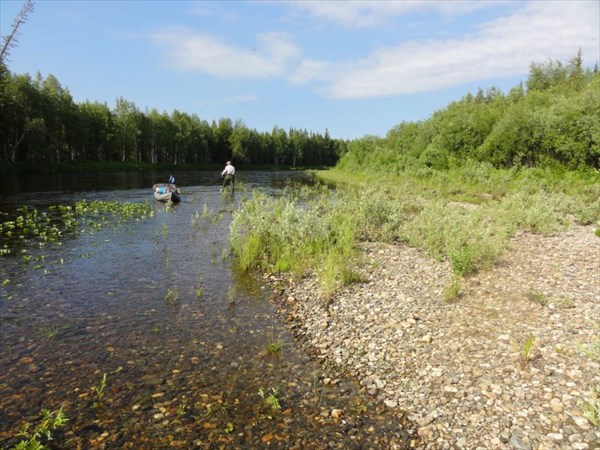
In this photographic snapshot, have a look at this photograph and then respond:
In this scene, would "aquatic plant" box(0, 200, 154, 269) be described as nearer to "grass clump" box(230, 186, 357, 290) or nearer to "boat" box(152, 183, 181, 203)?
"boat" box(152, 183, 181, 203)

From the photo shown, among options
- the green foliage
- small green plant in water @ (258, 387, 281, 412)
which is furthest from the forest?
small green plant in water @ (258, 387, 281, 412)

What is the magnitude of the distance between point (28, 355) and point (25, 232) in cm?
1620

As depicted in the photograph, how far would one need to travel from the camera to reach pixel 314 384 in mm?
8789

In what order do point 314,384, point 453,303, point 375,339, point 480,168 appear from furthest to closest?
point 480,168 < point 453,303 < point 375,339 < point 314,384

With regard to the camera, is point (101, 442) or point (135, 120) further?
point (135, 120)

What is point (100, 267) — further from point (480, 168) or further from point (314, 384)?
point (480, 168)

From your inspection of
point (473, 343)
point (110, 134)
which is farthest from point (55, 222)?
point (110, 134)

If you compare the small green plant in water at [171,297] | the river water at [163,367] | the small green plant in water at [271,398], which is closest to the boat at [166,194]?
the river water at [163,367]

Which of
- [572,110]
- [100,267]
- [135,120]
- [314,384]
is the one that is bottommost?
[314,384]

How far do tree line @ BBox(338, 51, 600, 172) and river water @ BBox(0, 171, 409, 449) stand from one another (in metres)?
39.8

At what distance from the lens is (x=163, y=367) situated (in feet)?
30.8

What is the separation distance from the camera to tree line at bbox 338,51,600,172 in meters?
39.2

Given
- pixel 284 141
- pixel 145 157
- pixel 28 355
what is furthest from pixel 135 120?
pixel 28 355

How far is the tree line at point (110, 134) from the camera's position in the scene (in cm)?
6906
